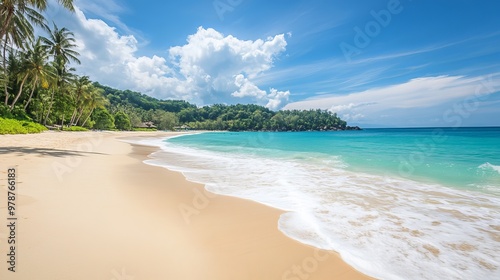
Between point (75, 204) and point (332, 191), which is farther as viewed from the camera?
point (332, 191)

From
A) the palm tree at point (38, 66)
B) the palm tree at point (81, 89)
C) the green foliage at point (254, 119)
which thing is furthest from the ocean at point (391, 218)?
the green foliage at point (254, 119)

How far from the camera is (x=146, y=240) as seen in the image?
134 inches

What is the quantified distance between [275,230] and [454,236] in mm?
3313

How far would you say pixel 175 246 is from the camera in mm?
3326

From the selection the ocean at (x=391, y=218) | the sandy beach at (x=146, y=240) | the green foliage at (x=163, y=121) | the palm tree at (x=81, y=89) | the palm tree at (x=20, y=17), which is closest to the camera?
the sandy beach at (x=146, y=240)

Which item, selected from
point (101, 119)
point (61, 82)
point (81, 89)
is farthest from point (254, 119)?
point (61, 82)

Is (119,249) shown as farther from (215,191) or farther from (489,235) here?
(489,235)

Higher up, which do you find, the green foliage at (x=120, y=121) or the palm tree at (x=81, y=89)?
the palm tree at (x=81, y=89)

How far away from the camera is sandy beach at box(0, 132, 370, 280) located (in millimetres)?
2691

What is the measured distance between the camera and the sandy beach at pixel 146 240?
8.83 ft

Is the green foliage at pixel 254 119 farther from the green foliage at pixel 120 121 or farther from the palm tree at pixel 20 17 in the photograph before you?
the palm tree at pixel 20 17

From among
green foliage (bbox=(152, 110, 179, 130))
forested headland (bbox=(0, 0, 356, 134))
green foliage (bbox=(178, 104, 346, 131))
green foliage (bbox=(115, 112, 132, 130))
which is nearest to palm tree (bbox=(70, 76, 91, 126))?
forested headland (bbox=(0, 0, 356, 134))

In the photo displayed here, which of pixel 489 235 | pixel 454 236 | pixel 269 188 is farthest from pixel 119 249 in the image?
pixel 489 235

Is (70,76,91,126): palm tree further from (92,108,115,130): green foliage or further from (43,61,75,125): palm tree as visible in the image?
(92,108,115,130): green foliage
